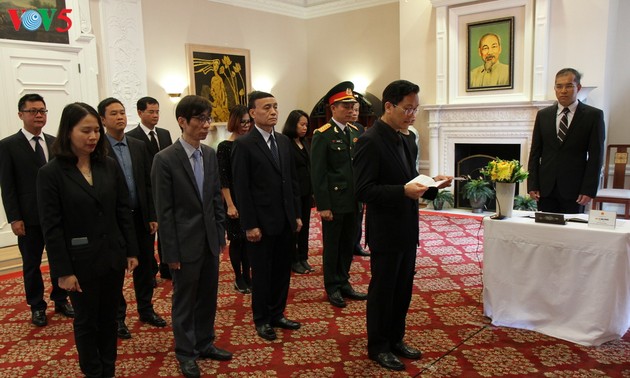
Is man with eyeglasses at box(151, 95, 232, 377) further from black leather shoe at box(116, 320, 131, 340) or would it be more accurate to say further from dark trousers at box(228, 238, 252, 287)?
dark trousers at box(228, 238, 252, 287)

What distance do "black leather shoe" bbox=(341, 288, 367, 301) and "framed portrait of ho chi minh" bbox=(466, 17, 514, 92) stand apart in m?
4.54

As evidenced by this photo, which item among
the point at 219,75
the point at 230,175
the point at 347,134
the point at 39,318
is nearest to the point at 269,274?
the point at 230,175

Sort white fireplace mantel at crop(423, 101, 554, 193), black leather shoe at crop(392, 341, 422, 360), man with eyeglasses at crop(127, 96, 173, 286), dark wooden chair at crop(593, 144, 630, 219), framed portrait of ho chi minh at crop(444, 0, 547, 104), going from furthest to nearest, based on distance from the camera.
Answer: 1. white fireplace mantel at crop(423, 101, 554, 193)
2. framed portrait of ho chi minh at crop(444, 0, 547, 104)
3. dark wooden chair at crop(593, 144, 630, 219)
4. man with eyeglasses at crop(127, 96, 173, 286)
5. black leather shoe at crop(392, 341, 422, 360)

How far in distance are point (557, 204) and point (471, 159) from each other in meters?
3.85

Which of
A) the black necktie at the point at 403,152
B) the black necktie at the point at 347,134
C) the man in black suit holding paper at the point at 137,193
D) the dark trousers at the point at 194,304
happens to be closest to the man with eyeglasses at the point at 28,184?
the man in black suit holding paper at the point at 137,193

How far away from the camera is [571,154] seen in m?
3.45

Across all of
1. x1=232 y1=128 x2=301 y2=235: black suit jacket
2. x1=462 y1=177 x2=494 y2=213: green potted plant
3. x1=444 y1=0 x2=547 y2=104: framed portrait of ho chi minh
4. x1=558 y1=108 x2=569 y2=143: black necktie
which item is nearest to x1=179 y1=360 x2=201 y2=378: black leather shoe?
x1=232 y1=128 x2=301 y2=235: black suit jacket

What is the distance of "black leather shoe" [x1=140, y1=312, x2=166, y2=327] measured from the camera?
128 inches

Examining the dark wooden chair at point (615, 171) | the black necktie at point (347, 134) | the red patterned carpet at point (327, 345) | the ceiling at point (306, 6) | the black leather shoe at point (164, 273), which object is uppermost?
the ceiling at point (306, 6)

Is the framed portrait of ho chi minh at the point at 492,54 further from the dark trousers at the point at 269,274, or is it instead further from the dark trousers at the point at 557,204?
the dark trousers at the point at 269,274

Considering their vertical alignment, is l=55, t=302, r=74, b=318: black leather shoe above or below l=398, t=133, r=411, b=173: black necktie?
below

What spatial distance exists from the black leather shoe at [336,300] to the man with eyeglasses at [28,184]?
1933 mm

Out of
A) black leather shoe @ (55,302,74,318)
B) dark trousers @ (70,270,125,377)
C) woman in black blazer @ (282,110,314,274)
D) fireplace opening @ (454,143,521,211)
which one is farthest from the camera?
fireplace opening @ (454,143,521,211)

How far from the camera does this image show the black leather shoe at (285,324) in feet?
10.2
